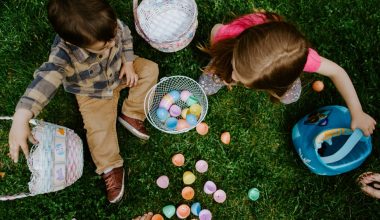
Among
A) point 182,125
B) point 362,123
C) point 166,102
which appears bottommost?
point 182,125

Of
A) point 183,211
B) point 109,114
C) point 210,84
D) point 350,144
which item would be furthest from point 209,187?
point 350,144

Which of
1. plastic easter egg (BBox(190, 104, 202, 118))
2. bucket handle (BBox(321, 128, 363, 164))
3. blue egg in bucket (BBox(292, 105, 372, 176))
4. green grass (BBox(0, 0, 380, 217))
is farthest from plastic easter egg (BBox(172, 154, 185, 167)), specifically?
bucket handle (BBox(321, 128, 363, 164))

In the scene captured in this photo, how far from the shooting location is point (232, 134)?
2791 mm

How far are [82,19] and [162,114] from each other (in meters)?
0.94

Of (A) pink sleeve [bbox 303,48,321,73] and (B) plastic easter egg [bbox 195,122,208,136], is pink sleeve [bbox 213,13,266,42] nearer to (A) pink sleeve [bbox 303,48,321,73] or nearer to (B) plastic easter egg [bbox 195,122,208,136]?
(A) pink sleeve [bbox 303,48,321,73]

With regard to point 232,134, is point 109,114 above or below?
above

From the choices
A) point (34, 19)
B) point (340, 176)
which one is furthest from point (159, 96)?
point (340, 176)

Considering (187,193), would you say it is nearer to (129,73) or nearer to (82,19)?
(129,73)

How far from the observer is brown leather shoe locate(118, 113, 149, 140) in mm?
2674

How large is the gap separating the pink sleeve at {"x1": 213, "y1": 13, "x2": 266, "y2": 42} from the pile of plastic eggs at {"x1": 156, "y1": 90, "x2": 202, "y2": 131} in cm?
45

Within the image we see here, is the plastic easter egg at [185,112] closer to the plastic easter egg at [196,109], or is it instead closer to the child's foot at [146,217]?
the plastic easter egg at [196,109]

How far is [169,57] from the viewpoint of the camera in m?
2.82

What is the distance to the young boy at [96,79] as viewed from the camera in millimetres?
1906

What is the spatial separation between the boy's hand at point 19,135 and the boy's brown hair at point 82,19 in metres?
0.42
